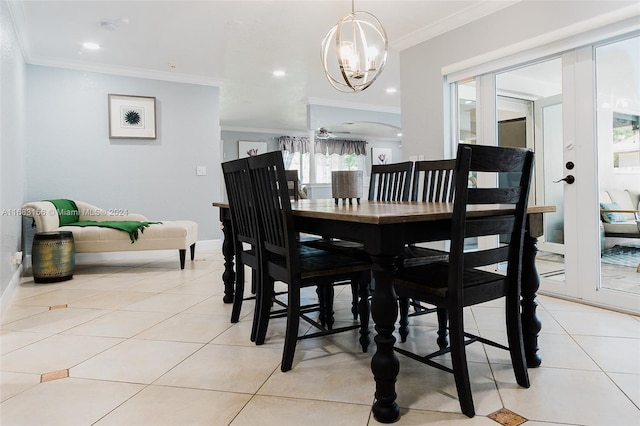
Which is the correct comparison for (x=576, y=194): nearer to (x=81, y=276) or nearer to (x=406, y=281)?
(x=406, y=281)

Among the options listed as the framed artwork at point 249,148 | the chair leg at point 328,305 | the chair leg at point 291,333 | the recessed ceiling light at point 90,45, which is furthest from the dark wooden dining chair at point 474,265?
the framed artwork at point 249,148

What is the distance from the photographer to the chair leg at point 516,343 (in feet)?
4.98

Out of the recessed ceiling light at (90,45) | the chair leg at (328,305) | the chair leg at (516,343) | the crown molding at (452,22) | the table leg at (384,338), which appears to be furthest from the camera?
the recessed ceiling light at (90,45)

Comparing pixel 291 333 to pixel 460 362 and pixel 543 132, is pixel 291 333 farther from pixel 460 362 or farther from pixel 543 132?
Answer: pixel 543 132

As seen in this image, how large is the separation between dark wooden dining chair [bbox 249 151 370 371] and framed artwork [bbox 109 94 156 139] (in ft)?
11.9

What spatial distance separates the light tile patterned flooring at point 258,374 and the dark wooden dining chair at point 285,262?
166mm

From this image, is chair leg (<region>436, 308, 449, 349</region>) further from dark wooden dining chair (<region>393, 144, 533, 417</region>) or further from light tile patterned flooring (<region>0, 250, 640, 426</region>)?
dark wooden dining chair (<region>393, 144, 533, 417</region>)

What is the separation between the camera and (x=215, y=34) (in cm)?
381

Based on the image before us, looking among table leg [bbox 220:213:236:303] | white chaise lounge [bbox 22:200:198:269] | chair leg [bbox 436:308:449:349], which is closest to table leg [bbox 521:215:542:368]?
chair leg [bbox 436:308:449:349]

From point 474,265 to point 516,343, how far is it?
15.3 inches

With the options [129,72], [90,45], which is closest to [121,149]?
[129,72]

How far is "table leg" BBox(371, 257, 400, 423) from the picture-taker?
132 cm

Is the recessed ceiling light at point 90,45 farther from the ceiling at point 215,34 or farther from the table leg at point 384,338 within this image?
the table leg at point 384,338

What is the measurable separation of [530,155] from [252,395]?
1.39 m
